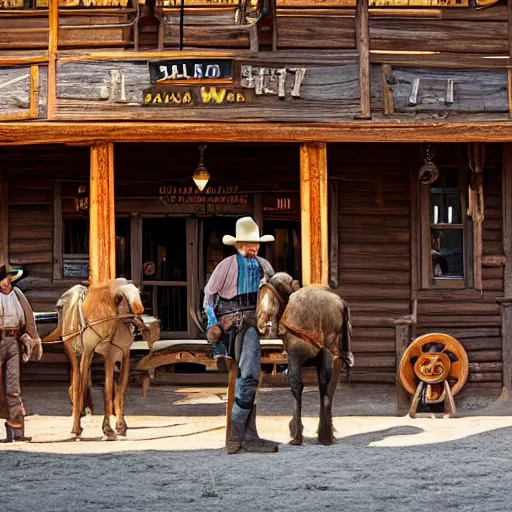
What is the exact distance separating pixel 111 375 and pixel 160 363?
7.47 feet

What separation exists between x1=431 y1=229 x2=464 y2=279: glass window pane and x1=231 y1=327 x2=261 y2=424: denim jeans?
240 inches

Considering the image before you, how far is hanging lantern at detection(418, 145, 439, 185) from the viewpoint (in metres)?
17.6

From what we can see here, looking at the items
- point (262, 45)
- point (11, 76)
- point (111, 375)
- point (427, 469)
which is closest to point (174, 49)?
point (262, 45)

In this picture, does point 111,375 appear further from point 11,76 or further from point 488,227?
point 488,227

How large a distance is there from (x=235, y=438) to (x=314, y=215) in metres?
4.19

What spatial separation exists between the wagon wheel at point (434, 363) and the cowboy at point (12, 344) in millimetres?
4548

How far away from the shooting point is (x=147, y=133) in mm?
16109

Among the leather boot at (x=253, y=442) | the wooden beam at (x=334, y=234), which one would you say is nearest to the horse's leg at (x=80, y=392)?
the leather boot at (x=253, y=442)

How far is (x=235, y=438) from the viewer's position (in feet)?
41.6

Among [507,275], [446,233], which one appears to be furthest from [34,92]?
[507,275]

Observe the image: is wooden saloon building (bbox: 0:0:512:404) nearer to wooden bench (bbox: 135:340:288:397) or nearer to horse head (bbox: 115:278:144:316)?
wooden bench (bbox: 135:340:288:397)

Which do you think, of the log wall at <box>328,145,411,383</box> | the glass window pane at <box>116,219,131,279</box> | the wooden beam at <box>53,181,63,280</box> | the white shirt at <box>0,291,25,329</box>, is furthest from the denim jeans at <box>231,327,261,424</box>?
the wooden beam at <box>53,181,63,280</box>

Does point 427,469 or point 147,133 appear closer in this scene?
point 427,469

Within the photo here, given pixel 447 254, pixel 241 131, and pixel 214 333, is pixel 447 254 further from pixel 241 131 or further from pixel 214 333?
pixel 214 333
